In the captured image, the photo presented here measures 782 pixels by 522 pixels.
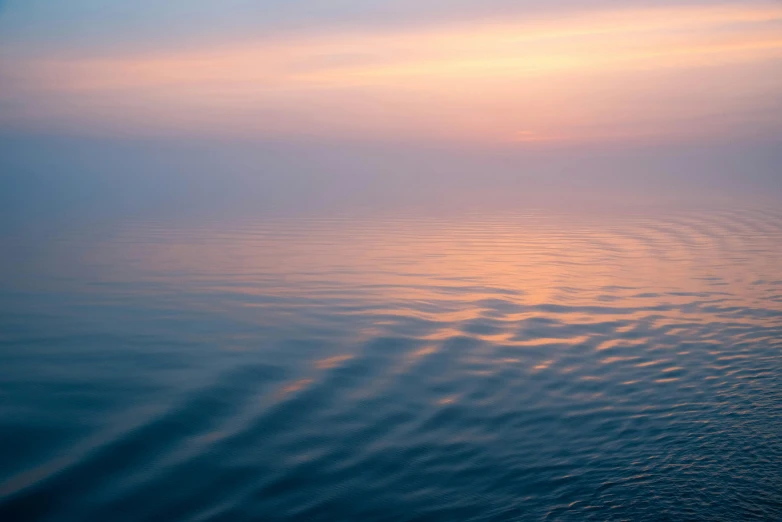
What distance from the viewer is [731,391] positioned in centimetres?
1080

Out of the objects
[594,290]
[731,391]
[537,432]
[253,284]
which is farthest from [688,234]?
[537,432]

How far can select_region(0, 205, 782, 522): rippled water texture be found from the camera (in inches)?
297

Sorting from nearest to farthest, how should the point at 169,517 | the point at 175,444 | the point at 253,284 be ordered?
1. the point at 169,517
2. the point at 175,444
3. the point at 253,284

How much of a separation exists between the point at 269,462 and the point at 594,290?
13.9m

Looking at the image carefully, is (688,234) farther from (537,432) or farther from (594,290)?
(537,432)

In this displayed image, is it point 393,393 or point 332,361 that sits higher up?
point 332,361

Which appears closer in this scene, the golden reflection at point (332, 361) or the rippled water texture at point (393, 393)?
the rippled water texture at point (393, 393)

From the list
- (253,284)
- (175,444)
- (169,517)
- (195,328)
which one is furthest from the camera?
(253,284)

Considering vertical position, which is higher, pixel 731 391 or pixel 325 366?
pixel 325 366

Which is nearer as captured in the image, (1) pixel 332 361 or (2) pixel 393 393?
(2) pixel 393 393

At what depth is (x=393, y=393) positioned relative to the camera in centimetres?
1111

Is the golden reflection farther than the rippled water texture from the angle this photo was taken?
Yes

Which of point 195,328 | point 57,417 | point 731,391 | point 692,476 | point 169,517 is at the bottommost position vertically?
point 692,476

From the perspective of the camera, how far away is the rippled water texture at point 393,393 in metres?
7.54
